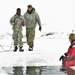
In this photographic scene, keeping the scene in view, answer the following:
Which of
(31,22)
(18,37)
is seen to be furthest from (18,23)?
(31,22)

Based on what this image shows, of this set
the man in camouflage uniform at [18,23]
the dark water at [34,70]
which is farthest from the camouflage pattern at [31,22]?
the dark water at [34,70]

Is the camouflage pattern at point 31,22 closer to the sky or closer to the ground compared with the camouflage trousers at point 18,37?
closer to the sky

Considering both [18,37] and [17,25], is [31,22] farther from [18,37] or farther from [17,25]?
[18,37]

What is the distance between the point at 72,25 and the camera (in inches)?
1344

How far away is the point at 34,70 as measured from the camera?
10.6 m

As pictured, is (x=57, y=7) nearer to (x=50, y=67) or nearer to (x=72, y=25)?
(x=72, y=25)

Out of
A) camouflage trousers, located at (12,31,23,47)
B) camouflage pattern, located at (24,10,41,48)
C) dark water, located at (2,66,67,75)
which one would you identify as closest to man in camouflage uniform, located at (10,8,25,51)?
camouflage trousers, located at (12,31,23,47)

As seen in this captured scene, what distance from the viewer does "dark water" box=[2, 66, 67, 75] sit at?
33.2ft

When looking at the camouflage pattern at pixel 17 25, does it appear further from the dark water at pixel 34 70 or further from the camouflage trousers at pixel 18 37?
the dark water at pixel 34 70

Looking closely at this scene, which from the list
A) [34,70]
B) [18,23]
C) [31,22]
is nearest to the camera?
[34,70]

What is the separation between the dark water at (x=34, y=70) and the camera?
33.2 ft

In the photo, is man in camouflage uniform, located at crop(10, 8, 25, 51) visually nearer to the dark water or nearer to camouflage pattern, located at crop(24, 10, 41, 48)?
camouflage pattern, located at crop(24, 10, 41, 48)

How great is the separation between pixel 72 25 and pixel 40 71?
23.9 metres

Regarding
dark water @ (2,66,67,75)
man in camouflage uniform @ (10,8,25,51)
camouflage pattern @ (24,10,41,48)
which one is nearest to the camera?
dark water @ (2,66,67,75)
